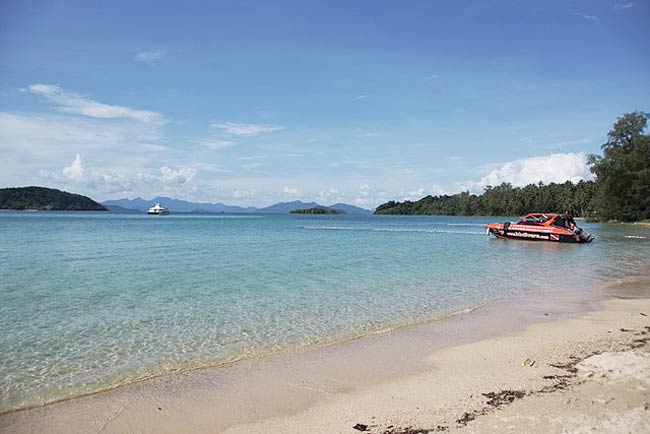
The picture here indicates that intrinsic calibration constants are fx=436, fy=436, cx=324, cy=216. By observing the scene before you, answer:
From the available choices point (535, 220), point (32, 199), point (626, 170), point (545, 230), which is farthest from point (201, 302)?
point (32, 199)

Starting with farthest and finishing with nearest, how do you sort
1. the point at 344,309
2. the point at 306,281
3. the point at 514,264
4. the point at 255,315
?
the point at 514,264 → the point at 306,281 → the point at 344,309 → the point at 255,315

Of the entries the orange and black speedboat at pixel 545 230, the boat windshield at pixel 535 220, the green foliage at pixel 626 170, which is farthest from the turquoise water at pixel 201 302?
the green foliage at pixel 626 170

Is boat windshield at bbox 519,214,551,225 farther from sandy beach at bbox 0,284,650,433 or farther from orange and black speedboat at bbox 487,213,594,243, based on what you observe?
sandy beach at bbox 0,284,650,433

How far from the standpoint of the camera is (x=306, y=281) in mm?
15828

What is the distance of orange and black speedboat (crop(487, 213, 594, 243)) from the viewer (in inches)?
1387

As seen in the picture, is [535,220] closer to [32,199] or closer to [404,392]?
[404,392]

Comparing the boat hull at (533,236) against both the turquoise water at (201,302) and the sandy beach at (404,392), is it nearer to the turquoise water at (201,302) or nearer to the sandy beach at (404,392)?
the turquoise water at (201,302)

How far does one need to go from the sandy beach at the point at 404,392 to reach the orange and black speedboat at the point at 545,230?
29902 millimetres

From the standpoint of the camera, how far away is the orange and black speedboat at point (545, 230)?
35219 millimetres

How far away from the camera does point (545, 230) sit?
3694 cm

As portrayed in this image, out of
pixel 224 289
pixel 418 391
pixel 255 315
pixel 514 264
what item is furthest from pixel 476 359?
pixel 514 264

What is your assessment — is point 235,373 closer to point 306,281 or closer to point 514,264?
point 306,281

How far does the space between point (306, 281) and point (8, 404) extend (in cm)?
1060

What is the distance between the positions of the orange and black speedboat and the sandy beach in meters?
29.9
